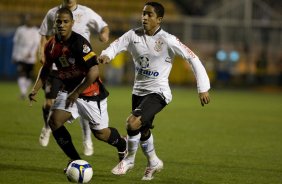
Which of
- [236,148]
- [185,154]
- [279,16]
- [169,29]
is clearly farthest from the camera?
[279,16]

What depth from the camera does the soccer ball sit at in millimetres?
7652

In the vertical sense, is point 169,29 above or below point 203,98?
below

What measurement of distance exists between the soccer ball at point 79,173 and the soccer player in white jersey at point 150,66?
81cm

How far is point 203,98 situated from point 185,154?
2.93 meters

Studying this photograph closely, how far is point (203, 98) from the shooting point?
26.5 feet

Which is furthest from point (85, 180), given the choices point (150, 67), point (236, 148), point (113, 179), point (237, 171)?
point (236, 148)

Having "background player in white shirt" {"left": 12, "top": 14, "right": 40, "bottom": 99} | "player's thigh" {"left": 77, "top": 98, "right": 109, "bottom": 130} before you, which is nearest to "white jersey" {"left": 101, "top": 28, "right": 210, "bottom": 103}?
"player's thigh" {"left": 77, "top": 98, "right": 109, "bottom": 130}

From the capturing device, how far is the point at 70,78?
8305 millimetres

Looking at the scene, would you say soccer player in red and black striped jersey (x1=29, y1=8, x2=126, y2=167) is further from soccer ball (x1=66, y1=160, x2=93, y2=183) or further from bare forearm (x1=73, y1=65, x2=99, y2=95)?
soccer ball (x1=66, y1=160, x2=93, y2=183)

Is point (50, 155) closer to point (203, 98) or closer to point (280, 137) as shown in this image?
point (203, 98)

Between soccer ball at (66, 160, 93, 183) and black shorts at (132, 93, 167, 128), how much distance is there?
90cm

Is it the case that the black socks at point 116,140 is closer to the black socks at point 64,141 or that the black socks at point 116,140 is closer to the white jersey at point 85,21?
the black socks at point 64,141

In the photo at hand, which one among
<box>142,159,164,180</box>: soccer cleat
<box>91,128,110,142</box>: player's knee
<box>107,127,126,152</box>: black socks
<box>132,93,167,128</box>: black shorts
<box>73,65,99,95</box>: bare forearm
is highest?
<box>73,65,99,95</box>: bare forearm

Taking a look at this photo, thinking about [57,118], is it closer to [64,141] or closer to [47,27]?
[64,141]
